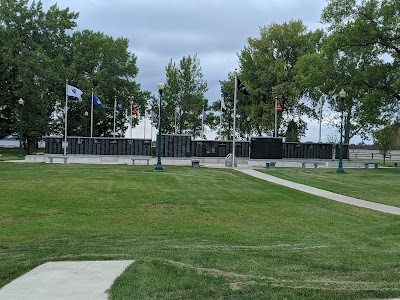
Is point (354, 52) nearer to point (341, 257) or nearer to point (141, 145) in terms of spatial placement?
point (141, 145)

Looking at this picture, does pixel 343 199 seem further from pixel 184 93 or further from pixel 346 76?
pixel 184 93

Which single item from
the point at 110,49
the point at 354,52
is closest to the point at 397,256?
the point at 354,52

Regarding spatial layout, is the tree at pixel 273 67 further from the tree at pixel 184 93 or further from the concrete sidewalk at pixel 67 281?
the concrete sidewalk at pixel 67 281

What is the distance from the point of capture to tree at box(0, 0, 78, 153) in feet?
167

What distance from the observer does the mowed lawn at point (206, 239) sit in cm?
539

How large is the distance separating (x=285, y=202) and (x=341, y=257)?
307 inches

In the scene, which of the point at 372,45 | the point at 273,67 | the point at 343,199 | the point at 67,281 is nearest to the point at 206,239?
the point at 67,281

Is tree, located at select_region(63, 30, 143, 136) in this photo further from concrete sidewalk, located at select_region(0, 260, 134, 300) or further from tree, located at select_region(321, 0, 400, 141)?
concrete sidewalk, located at select_region(0, 260, 134, 300)

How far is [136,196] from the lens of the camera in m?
15.4

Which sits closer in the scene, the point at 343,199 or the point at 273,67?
the point at 343,199

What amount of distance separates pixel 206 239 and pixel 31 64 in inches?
1813

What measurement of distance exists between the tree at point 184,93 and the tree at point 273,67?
22.7 feet

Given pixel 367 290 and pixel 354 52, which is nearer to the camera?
pixel 367 290

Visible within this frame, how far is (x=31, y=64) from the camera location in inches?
1964
